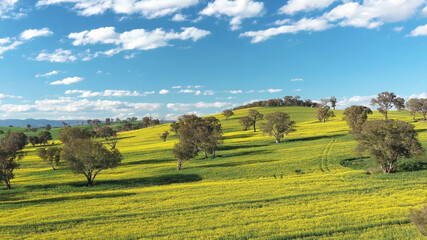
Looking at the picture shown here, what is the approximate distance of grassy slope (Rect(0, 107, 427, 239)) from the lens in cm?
2109

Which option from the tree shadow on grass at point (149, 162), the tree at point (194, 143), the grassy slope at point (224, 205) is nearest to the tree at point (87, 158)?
the grassy slope at point (224, 205)

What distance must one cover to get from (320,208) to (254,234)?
848 cm

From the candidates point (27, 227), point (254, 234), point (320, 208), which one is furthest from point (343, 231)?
point (27, 227)

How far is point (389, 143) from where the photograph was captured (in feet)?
133

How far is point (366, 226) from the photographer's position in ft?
66.8

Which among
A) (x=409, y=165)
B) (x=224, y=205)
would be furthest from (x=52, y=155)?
(x=409, y=165)

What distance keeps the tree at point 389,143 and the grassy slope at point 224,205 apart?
3957 millimetres

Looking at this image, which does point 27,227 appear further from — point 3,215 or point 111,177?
point 111,177

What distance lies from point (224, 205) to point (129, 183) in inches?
979

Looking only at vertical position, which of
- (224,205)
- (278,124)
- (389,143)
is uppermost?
(278,124)

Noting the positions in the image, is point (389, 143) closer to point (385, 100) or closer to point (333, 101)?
point (385, 100)

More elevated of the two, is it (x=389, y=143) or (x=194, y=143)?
Result: (x=194, y=143)

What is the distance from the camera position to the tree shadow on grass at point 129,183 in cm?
4576

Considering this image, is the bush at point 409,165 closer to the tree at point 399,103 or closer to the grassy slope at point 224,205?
the grassy slope at point 224,205
